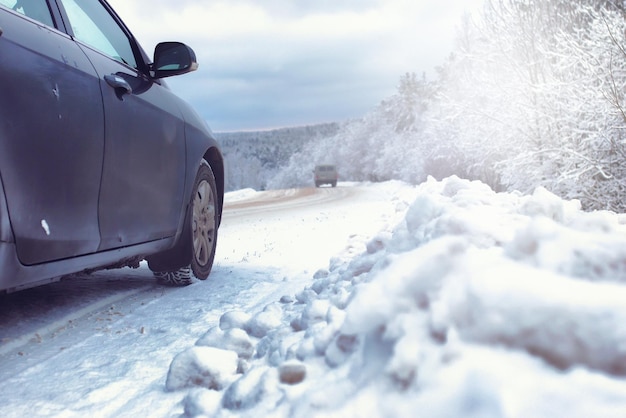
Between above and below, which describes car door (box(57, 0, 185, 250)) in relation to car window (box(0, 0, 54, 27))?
below

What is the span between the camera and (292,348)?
184 cm

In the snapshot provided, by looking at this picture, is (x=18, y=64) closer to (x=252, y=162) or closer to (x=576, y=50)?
(x=576, y=50)

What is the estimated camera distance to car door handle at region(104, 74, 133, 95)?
2.70 metres

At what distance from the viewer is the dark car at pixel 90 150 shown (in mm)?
1980

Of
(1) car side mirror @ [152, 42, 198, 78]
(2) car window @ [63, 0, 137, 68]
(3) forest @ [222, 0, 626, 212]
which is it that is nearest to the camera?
(2) car window @ [63, 0, 137, 68]

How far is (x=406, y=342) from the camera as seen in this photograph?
140 centimetres

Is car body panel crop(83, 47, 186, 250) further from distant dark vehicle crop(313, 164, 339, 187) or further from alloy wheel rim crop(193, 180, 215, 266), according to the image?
distant dark vehicle crop(313, 164, 339, 187)

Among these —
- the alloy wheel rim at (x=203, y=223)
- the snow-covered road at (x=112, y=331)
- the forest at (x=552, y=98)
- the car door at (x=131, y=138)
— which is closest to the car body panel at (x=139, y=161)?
the car door at (x=131, y=138)

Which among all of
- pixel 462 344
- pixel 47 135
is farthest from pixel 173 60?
pixel 462 344

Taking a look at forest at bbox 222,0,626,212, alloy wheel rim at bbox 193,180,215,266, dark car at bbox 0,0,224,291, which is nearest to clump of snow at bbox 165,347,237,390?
dark car at bbox 0,0,224,291

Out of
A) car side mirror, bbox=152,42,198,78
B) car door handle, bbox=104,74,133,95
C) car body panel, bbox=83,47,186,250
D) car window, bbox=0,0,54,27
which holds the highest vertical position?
car window, bbox=0,0,54,27

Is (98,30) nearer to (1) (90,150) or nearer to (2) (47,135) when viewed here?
(1) (90,150)

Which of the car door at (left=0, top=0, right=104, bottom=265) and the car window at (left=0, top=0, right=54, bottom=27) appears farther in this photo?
the car window at (left=0, top=0, right=54, bottom=27)

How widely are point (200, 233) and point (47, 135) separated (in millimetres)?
1948
